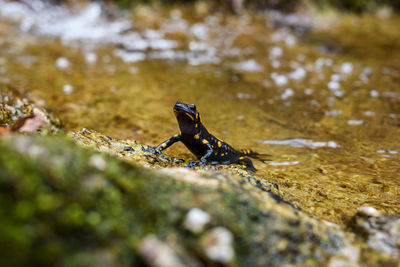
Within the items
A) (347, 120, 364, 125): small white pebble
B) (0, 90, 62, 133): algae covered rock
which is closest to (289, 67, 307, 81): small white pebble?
(347, 120, 364, 125): small white pebble

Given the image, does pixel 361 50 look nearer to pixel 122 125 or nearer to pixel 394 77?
pixel 394 77

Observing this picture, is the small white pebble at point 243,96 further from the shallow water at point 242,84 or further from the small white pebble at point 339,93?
the small white pebble at point 339,93

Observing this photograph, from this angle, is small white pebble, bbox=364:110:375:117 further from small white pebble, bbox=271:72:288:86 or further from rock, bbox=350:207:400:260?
rock, bbox=350:207:400:260

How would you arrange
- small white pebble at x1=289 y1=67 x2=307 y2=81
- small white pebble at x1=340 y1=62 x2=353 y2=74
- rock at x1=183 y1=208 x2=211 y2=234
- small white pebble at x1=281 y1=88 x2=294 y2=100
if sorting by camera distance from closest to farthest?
rock at x1=183 y1=208 x2=211 y2=234 → small white pebble at x1=281 y1=88 x2=294 y2=100 → small white pebble at x1=289 y1=67 x2=307 y2=81 → small white pebble at x1=340 y1=62 x2=353 y2=74

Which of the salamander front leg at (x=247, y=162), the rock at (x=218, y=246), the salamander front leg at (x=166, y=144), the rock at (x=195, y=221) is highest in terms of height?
the rock at (x=195, y=221)

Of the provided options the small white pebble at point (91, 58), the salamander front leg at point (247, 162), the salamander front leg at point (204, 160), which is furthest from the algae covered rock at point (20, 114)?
the small white pebble at point (91, 58)
